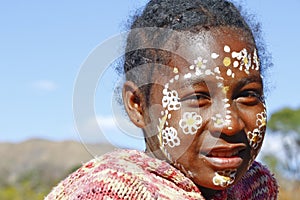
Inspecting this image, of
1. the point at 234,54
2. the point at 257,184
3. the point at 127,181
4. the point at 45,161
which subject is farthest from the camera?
the point at 45,161

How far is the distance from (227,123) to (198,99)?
13 cm

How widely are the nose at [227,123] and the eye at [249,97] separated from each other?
7cm

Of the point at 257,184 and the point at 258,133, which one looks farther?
the point at 257,184

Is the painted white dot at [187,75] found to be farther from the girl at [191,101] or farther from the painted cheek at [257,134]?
the painted cheek at [257,134]

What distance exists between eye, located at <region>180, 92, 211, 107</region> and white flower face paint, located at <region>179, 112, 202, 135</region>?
3cm

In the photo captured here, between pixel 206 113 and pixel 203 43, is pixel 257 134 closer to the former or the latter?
pixel 206 113

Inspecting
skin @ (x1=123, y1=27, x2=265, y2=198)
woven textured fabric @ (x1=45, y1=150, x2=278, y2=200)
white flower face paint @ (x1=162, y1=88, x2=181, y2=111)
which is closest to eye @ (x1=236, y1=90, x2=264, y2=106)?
skin @ (x1=123, y1=27, x2=265, y2=198)

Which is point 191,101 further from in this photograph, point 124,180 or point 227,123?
point 124,180

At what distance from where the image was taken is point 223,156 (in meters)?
2.83

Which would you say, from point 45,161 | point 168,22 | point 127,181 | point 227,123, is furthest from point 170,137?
point 45,161

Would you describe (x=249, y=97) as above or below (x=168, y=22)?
below

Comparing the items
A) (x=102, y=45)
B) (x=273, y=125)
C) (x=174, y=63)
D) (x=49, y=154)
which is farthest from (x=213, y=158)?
(x=49, y=154)

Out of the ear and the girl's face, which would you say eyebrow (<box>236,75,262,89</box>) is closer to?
the girl's face

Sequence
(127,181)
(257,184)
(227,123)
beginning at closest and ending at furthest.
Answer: (127,181) < (227,123) < (257,184)
